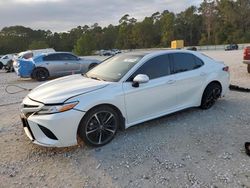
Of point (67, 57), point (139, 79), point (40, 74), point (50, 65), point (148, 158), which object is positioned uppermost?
point (139, 79)

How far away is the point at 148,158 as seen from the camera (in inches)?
173

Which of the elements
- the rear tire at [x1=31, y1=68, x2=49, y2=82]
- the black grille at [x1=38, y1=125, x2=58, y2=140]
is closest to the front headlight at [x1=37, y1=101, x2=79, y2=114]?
the black grille at [x1=38, y1=125, x2=58, y2=140]

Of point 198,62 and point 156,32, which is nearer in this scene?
point 198,62

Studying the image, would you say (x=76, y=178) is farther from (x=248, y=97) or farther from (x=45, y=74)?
(x=45, y=74)

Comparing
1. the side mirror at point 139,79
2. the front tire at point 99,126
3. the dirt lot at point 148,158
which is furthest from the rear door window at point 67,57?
the front tire at point 99,126

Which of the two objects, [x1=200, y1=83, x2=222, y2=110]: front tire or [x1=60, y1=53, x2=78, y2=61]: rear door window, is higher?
[x1=60, y1=53, x2=78, y2=61]: rear door window

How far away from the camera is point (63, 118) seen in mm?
4375

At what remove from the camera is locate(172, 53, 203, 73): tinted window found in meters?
5.94

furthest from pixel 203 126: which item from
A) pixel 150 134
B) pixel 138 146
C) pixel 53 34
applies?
pixel 53 34

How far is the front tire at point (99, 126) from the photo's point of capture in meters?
4.61

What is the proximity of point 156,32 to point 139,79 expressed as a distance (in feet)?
328

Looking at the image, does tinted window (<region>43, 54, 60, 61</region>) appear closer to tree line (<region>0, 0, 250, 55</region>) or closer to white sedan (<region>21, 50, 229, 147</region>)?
white sedan (<region>21, 50, 229, 147</region>)

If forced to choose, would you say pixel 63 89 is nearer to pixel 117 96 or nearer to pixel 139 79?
pixel 117 96

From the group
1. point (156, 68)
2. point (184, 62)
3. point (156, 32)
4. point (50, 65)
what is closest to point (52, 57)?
point (50, 65)
